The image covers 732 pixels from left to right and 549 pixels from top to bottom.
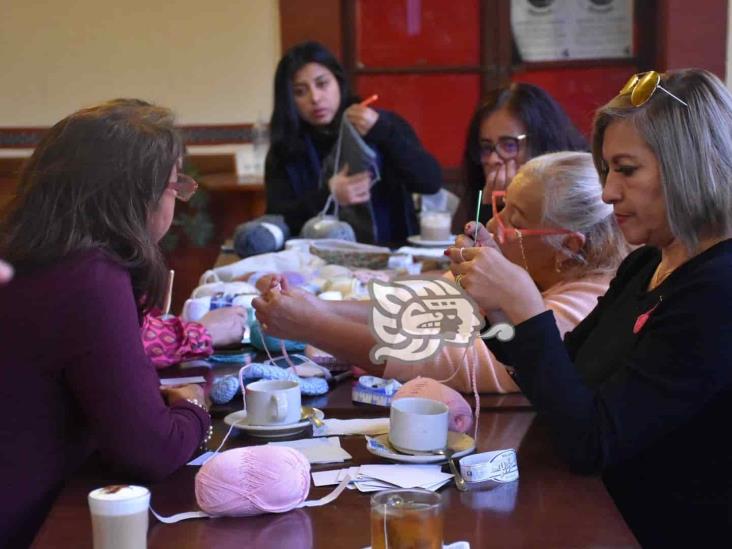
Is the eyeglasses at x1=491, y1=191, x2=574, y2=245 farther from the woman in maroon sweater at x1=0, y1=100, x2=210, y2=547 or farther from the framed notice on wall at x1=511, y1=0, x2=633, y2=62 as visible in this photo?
Result: the framed notice on wall at x1=511, y1=0, x2=633, y2=62

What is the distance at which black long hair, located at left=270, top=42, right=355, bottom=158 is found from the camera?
3.72m

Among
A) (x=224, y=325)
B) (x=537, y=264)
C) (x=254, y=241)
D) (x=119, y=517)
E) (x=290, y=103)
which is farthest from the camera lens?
(x=290, y=103)

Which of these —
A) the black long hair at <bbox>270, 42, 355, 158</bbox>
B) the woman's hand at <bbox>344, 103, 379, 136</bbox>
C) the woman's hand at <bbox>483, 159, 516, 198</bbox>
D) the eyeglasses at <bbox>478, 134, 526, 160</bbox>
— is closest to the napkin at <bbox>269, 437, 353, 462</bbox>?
the woman's hand at <bbox>483, 159, 516, 198</bbox>

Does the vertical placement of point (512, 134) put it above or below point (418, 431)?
above

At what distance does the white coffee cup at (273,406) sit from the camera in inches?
62.4

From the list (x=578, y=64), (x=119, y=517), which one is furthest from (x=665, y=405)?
→ (x=578, y=64)

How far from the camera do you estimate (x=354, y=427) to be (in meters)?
1.62

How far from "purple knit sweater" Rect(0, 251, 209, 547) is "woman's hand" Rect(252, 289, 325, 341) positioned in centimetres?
52

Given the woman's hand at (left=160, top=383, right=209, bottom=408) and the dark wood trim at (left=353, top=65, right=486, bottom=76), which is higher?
the dark wood trim at (left=353, top=65, right=486, bottom=76)

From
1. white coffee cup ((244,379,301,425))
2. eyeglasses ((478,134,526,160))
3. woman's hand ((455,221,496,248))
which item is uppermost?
eyeglasses ((478,134,526,160))

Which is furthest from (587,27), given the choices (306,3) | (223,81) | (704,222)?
(704,222)

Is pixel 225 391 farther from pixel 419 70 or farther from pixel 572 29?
pixel 572 29

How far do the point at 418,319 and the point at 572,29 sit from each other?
13.9 feet

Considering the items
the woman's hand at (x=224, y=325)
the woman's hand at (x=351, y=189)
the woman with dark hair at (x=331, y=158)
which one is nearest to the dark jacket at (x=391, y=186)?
the woman with dark hair at (x=331, y=158)
